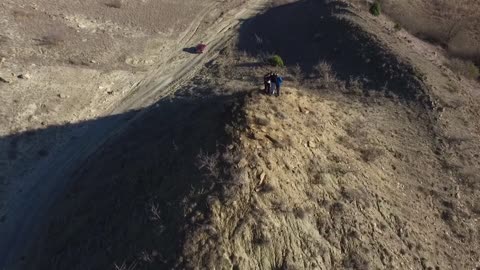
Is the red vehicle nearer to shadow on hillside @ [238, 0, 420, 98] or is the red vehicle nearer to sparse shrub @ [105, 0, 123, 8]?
shadow on hillside @ [238, 0, 420, 98]

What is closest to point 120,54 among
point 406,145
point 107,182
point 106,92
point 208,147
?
point 106,92

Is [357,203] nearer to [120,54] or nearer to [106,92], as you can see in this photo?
[106,92]

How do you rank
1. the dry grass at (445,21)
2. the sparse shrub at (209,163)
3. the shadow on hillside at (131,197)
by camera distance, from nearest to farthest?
the shadow on hillside at (131,197) < the sparse shrub at (209,163) < the dry grass at (445,21)

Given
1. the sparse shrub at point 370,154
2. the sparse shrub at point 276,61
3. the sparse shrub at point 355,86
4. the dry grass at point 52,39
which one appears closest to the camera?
the sparse shrub at point 370,154

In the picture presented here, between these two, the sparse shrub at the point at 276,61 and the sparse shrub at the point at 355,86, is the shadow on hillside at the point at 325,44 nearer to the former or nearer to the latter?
the sparse shrub at the point at 355,86

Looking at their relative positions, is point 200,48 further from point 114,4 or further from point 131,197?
point 131,197

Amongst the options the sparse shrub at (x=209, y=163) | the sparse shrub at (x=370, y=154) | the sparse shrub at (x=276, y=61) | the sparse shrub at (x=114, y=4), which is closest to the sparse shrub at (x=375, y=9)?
the sparse shrub at (x=276, y=61)

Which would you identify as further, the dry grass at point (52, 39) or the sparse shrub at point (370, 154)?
the dry grass at point (52, 39)
